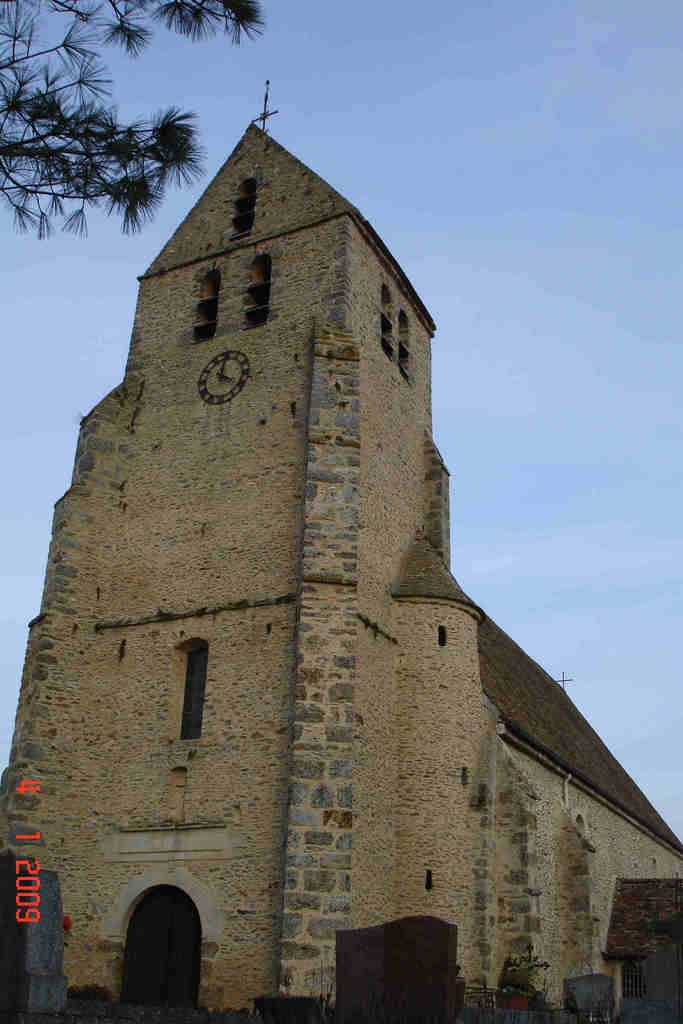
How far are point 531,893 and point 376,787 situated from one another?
3402 millimetres

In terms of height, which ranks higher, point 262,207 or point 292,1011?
point 262,207

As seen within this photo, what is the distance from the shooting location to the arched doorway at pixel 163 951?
1483 cm

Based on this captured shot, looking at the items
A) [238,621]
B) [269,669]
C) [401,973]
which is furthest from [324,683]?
[401,973]

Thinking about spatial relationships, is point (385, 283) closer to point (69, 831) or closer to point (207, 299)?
point (207, 299)

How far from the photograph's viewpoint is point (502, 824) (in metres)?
17.6

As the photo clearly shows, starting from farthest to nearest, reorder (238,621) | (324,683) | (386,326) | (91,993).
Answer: (386,326)
(238,621)
(91,993)
(324,683)

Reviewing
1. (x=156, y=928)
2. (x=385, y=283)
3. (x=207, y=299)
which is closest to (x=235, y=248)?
(x=207, y=299)

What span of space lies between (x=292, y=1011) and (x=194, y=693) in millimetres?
9226

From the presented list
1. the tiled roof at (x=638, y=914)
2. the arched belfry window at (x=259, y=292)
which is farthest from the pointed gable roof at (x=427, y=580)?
the tiled roof at (x=638, y=914)

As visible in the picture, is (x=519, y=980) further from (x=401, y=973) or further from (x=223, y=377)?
(x=223, y=377)

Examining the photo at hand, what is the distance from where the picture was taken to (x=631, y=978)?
2208 centimetres

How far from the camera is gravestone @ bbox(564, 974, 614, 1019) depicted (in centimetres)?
1473

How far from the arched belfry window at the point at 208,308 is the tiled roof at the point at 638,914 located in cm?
1496

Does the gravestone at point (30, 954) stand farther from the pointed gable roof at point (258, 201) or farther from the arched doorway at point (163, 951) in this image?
the pointed gable roof at point (258, 201)
